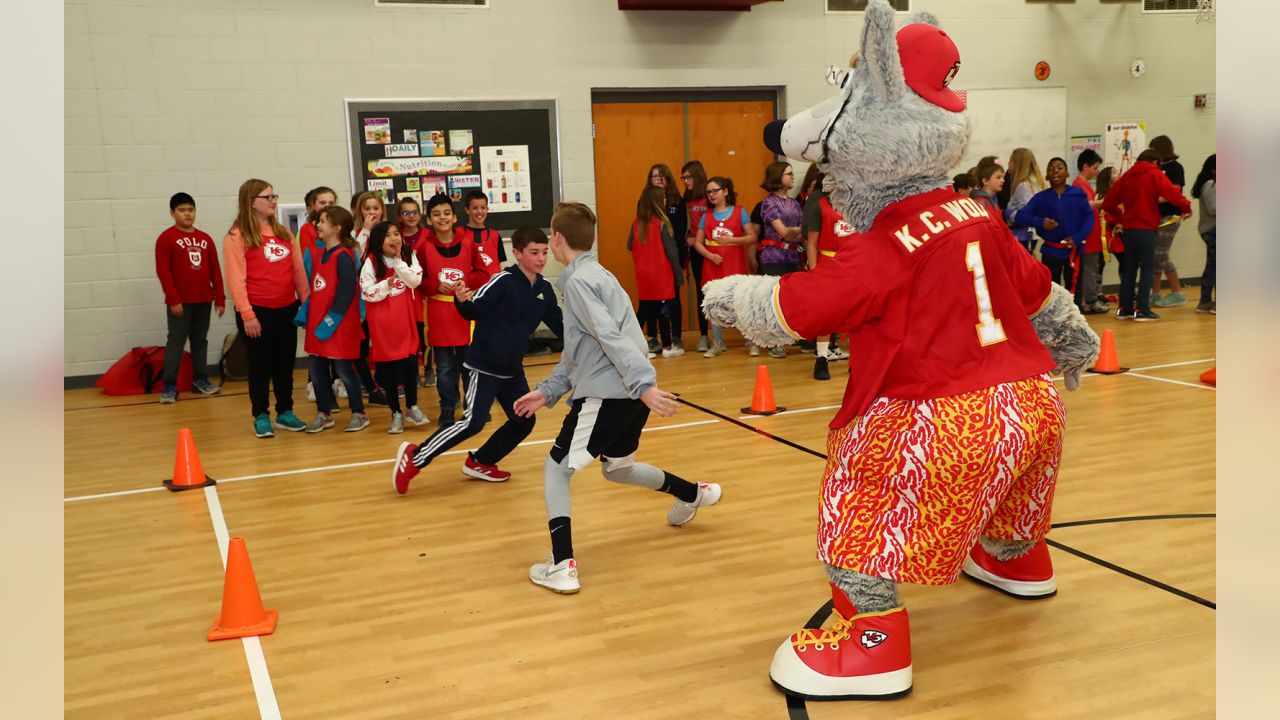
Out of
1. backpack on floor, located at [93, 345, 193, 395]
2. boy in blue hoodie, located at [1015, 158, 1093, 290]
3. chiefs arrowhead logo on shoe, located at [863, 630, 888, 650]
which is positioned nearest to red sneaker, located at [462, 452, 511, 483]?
chiefs arrowhead logo on shoe, located at [863, 630, 888, 650]

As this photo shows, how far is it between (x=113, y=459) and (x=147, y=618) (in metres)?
3.14

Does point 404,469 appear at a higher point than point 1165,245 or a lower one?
lower

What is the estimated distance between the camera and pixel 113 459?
669 cm

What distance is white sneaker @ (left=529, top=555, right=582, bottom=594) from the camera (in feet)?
13.3

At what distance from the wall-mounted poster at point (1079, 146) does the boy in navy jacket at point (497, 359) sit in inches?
372

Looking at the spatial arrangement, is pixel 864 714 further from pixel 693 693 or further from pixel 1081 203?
pixel 1081 203

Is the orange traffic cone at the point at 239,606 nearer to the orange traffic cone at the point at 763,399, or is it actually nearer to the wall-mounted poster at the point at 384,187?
the orange traffic cone at the point at 763,399

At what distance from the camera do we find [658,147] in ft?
37.1

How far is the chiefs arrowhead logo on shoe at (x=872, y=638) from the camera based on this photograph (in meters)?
3.06

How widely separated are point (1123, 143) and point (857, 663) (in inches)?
464

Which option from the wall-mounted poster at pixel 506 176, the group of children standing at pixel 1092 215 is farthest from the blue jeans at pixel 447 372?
the group of children standing at pixel 1092 215

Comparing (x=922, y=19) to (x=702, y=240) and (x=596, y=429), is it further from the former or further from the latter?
(x=702, y=240)

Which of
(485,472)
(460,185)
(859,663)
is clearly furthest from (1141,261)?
(859,663)
